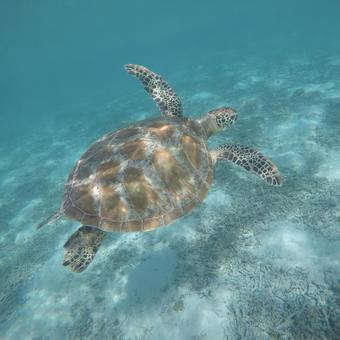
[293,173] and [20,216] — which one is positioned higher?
[293,173]

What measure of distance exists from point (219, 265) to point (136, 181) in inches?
105

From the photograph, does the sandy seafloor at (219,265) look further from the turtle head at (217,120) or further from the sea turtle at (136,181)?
the turtle head at (217,120)

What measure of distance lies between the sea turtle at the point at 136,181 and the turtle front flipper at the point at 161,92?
158cm

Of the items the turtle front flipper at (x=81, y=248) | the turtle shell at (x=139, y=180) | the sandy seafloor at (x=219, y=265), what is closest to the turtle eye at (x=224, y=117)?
the turtle shell at (x=139, y=180)

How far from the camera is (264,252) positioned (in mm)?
5637

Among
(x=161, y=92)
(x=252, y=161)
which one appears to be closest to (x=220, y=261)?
(x=252, y=161)

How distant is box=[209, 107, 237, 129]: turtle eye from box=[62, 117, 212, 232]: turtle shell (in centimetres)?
146

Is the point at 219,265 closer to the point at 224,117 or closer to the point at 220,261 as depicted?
the point at 220,261

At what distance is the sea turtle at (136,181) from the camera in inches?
174

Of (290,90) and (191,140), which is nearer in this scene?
(191,140)

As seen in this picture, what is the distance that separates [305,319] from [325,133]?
646 cm

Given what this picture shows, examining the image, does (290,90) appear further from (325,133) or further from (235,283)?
(235,283)

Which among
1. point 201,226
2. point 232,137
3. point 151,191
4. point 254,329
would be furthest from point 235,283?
point 232,137

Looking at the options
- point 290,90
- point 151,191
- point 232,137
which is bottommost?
point 290,90
